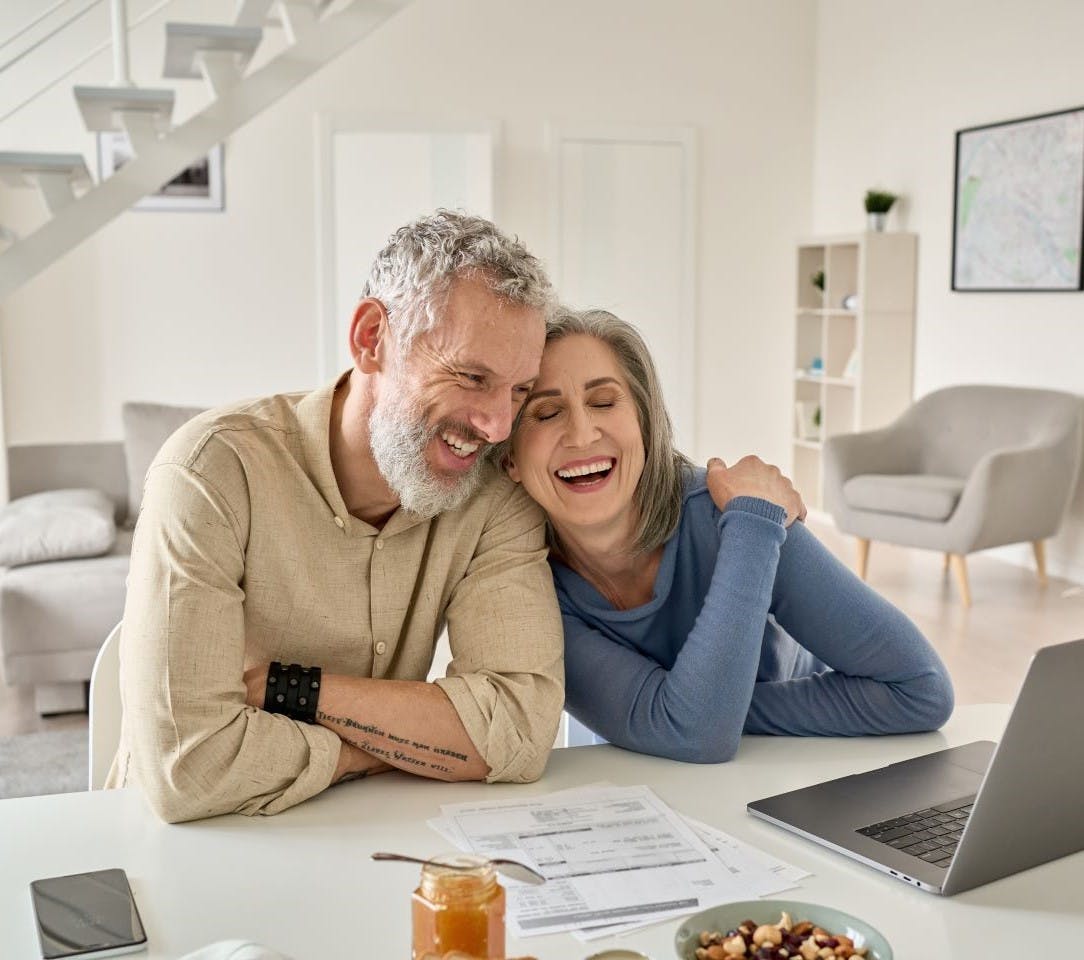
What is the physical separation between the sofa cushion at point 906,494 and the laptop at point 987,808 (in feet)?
15.0

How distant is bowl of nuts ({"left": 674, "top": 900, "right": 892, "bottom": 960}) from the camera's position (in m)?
1.06

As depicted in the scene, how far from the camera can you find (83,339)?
7.46 meters

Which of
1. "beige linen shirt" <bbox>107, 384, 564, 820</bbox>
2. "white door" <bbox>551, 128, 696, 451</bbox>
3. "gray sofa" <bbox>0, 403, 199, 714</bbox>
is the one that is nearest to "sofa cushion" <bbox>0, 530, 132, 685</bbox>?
"gray sofa" <bbox>0, 403, 199, 714</bbox>

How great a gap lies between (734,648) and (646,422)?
1.22ft

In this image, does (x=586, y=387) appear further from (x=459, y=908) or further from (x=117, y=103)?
(x=117, y=103)

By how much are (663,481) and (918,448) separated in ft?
17.1

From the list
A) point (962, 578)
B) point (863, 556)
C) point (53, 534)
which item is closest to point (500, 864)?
point (53, 534)

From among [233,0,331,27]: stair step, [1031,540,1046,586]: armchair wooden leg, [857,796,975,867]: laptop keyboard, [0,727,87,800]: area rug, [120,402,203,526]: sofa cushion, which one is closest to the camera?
[857,796,975,867]: laptop keyboard

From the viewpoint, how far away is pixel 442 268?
161 cm

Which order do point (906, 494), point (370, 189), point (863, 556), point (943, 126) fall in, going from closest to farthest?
point (906, 494) < point (863, 556) < point (943, 126) < point (370, 189)

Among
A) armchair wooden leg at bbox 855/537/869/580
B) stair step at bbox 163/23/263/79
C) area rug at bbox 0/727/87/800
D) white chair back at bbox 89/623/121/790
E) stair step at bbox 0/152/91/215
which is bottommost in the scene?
area rug at bbox 0/727/87/800

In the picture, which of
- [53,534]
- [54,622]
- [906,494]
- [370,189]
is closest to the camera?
[54,622]

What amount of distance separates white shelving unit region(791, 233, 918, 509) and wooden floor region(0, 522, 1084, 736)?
1028 millimetres

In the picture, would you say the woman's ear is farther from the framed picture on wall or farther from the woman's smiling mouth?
the framed picture on wall
